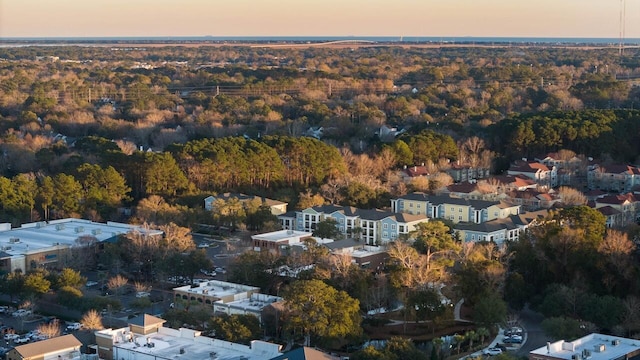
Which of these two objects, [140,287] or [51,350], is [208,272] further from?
[51,350]

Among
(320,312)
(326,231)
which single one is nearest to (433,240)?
(326,231)

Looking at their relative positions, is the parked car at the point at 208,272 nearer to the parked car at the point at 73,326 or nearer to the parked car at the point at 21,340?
the parked car at the point at 73,326

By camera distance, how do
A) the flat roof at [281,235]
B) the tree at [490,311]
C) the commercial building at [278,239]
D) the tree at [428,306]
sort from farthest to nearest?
the flat roof at [281,235]
the commercial building at [278,239]
the tree at [428,306]
the tree at [490,311]

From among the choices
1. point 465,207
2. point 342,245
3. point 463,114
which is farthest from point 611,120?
point 342,245

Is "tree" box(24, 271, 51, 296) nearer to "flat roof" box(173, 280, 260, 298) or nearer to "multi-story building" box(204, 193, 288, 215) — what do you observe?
"flat roof" box(173, 280, 260, 298)

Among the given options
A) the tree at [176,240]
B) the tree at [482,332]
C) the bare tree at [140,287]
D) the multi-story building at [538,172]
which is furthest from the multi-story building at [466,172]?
the tree at [482,332]

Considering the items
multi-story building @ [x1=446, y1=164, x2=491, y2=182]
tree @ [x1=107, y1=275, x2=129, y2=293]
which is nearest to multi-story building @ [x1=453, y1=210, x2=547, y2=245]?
multi-story building @ [x1=446, y1=164, x2=491, y2=182]
